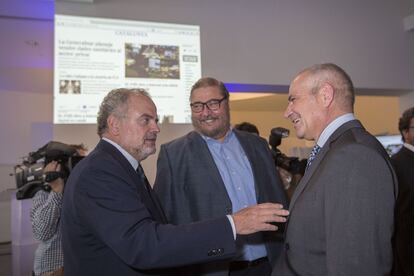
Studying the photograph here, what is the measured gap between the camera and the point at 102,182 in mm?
1157

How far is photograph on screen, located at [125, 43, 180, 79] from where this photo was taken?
10.8 feet

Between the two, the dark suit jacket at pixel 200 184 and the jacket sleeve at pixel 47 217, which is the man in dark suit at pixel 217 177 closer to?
the dark suit jacket at pixel 200 184

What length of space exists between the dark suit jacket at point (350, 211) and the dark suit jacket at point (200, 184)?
692mm

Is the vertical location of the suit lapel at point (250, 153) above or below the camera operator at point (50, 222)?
above

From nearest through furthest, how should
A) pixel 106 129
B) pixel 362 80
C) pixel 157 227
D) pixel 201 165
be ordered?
pixel 157 227
pixel 106 129
pixel 201 165
pixel 362 80

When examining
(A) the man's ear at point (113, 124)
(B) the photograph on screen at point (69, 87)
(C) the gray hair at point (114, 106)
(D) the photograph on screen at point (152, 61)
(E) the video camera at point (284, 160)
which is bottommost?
(E) the video camera at point (284, 160)

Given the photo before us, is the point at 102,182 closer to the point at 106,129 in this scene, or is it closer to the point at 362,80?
the point at 106,129

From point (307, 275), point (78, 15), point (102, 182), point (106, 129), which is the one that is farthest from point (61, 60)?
point (307, 275)

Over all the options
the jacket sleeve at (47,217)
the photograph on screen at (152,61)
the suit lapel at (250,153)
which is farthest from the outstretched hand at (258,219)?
the photograph on screen at (152,61)

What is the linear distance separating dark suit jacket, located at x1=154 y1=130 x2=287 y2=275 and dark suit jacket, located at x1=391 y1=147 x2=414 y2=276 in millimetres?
997

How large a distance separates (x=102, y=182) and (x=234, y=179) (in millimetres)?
895

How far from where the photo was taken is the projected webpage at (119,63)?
3074 millimetres

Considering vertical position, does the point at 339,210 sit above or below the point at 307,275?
above

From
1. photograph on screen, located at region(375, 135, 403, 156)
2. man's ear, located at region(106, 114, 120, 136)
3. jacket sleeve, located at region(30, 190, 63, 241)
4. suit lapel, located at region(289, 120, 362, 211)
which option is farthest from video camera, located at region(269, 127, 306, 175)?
Result: photograph on screen, located at region(375, 135, 403, 156)
